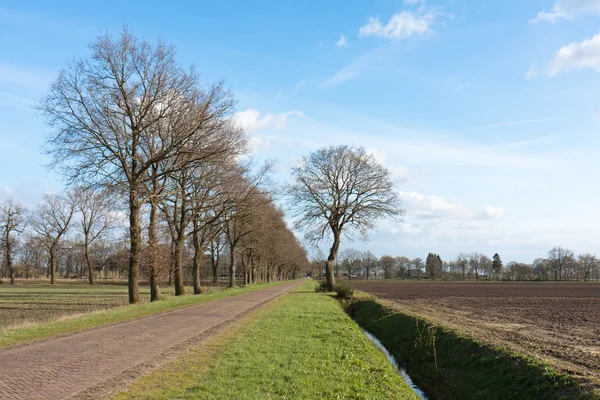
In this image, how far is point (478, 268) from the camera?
16988 centimetres

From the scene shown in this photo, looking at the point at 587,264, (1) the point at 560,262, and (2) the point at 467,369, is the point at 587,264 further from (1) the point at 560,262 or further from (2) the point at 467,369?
(2) the point at 467,369

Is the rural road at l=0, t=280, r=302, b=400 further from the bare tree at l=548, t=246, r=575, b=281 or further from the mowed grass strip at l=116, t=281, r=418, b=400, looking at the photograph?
the bare tree at l=548, t=246, r=575, b=281

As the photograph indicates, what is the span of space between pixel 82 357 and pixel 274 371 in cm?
442

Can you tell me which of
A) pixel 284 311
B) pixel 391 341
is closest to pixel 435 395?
pixel 391 341

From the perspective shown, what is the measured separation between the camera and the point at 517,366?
1051cm

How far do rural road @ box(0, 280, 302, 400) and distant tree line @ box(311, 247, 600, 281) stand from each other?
12371 centimetres

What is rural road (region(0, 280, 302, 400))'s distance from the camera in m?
7.68

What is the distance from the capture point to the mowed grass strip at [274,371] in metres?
8.15

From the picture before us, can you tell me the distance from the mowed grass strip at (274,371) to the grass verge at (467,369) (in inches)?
62.8

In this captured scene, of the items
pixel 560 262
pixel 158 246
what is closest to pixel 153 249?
pixel 158 246

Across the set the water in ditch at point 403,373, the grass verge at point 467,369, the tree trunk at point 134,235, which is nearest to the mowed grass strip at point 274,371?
the water in ditch at point 403,373

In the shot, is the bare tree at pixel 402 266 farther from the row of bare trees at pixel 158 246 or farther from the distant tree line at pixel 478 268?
the row of bare trees at pixel 158 246

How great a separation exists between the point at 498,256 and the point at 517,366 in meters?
185

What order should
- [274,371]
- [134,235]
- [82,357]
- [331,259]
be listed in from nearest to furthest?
[274,371], [82,357], [134,235], [331,259]
